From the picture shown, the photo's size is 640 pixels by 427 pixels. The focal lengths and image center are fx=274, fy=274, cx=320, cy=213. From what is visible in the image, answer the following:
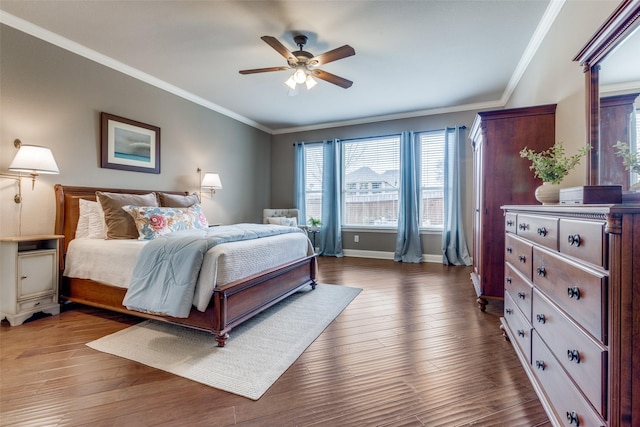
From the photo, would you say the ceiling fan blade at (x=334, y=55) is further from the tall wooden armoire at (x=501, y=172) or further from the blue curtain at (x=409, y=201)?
the blue curtain at (x=409, y=201)

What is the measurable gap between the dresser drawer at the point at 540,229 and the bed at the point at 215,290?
6.11 ft

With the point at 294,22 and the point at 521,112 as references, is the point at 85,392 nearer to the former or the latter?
the point at 294,22

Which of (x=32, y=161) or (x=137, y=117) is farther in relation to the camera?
(x=137, y=117)

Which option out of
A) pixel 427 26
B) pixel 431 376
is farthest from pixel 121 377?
pixel 427 26

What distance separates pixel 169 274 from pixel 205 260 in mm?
297

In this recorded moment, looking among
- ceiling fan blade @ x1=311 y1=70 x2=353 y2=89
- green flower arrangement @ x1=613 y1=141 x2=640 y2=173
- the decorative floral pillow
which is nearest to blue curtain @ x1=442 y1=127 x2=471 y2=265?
ceiling fan blade @ x1=311 y1=70 x2=353 y2=89

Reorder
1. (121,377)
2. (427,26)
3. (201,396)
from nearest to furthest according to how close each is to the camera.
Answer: (201,396)
(121,377)
(427,26)

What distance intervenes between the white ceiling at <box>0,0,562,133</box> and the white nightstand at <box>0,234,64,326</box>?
1.95 m

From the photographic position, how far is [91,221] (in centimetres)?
277

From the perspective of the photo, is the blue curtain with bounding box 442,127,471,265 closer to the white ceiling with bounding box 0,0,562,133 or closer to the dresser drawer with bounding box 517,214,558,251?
the white ceiling with bounding box 0,0,562,133

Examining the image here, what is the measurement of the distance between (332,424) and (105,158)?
352 centimetres

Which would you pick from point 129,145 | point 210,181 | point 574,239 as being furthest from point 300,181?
point 574,239

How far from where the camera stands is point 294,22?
2.47 meters

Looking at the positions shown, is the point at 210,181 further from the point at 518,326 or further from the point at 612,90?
the point at 612,90
